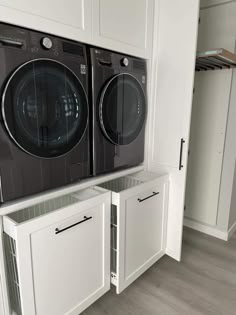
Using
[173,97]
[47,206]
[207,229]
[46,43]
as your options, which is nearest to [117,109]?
[173,97]

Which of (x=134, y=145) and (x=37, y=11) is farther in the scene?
(x=134, y=145)

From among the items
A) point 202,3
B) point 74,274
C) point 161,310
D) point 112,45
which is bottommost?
point 161,310

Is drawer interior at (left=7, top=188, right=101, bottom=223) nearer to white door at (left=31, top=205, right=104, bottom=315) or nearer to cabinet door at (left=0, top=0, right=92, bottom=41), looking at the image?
white door at (left=31, top=205, right=104, bottom=315)

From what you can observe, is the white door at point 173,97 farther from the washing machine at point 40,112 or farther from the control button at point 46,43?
the control button at point 46,43

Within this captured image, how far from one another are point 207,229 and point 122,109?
1695mm

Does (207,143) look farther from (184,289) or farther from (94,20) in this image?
(94,20)

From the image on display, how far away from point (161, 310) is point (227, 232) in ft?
4.00

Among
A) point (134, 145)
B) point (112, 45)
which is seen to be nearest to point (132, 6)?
point (112, 45)

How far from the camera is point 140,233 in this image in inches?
67.8

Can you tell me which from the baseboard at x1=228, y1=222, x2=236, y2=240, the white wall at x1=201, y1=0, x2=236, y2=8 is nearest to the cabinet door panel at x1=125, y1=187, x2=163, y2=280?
the baseboard at x1=228, y1=222, x2=236, y2=240

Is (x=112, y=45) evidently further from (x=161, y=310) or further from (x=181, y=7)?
(x=161, y=310)

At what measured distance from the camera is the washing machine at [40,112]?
1.09 m

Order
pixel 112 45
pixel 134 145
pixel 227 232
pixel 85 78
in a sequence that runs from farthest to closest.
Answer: pixel 227 232 < pixel 134 145 < pixel 112 45 < pixel 85 78

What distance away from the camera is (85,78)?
140 centimetres
